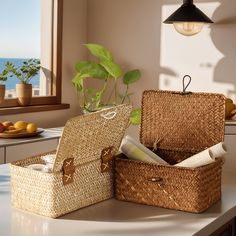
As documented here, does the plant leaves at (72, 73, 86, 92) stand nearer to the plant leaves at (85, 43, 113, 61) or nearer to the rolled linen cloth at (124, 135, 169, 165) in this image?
the plant leaves at (85, 43, 113, 61)

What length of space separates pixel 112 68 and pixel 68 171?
3149 millimetres

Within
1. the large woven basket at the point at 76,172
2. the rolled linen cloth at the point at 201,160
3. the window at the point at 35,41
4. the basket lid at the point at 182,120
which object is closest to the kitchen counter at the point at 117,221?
the large woven basket at the point at 76,172

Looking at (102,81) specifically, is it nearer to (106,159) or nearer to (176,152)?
(176,152)

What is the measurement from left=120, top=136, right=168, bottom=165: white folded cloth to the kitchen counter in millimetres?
149

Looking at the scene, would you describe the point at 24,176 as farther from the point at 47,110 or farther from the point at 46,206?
the point at 47,110

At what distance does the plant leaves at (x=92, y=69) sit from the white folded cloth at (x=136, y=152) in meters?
3.00

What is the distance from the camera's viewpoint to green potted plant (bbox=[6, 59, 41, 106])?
4332 millimetres

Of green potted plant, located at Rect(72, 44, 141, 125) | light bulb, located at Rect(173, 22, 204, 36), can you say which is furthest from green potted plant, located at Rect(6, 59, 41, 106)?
light bulb, located at Rect(173, 22, 204, 36)

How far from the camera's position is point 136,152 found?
172 cm

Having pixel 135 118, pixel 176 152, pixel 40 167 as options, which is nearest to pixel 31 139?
pixel 135 118

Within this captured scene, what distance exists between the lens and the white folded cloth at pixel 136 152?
5.61 ft

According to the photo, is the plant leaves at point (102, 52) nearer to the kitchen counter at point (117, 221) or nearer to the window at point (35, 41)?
the window at point (35, 41)

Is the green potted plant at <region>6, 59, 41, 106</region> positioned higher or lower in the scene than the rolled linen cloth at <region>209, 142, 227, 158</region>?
higher

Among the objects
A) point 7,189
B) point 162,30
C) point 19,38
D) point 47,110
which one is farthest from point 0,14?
point 7,189
